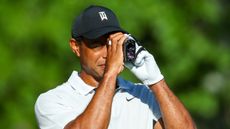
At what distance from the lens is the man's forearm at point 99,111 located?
618 cm

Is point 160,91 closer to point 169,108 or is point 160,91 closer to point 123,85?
point 169,108

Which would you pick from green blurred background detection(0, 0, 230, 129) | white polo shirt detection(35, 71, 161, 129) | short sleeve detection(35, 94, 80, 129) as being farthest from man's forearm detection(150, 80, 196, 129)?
green blurred background detection(0, 0, 230, 129)

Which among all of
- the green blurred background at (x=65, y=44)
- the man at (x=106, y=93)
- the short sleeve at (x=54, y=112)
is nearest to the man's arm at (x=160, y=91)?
the man at (x=106, y=93)

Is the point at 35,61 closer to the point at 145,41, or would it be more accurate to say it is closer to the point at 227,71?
the point at 145,41

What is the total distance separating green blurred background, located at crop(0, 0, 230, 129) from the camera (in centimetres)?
1230

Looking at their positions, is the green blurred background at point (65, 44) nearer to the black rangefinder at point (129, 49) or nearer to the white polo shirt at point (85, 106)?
the white polo shirt at point (85, 106)

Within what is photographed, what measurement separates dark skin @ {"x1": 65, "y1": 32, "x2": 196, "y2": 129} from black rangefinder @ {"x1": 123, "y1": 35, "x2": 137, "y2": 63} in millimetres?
24

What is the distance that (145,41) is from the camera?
1295 cm

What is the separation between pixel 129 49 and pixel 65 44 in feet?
19.9

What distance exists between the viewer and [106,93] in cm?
623

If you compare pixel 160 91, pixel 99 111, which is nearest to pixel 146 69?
pixel 160 91

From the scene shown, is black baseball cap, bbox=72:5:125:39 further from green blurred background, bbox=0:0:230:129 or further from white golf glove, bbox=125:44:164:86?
green blurred background, bbox=0:0:230:129

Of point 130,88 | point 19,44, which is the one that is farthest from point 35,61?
point 130,88

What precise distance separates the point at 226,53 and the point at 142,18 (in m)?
1.54
